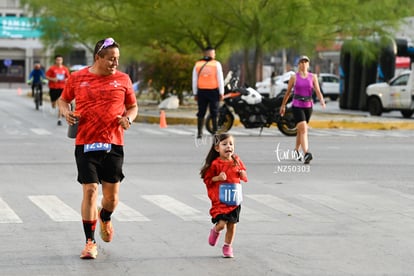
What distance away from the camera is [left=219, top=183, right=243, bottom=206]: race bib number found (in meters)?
8.64

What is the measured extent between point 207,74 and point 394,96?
16.7 m

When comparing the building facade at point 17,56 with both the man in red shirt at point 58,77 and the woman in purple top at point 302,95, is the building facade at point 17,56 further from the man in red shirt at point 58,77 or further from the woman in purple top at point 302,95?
the woman in purple top at point 302,95

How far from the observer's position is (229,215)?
8.66 metres

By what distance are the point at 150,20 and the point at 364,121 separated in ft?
30.7

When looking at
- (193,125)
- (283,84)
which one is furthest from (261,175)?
(283,84)

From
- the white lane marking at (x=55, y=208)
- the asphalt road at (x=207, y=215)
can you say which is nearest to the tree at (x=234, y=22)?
the asphalt road at (x=207, y=215)

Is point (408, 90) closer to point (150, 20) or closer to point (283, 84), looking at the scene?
point (150, 20)

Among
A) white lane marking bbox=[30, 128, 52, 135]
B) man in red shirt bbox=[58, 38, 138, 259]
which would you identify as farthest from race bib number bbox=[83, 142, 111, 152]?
white lane marking bbox=[30, 128, 52, 135]

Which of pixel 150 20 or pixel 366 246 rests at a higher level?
pixel 150 20

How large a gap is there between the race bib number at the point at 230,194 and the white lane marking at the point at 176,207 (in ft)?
7.59

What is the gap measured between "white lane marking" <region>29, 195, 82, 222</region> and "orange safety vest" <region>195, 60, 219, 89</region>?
904cm

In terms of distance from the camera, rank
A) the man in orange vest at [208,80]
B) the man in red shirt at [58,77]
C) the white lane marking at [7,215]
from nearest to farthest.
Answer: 1. the white lane marking at [7,215]
2. the man in orange vest at [208,80]
3. the man in red shirt at [58,77]

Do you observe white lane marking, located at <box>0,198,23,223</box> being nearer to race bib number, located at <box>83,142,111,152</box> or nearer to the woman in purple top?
race bib number, located at <box>83,142,111,152</box>

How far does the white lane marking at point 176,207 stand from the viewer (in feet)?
36.4
